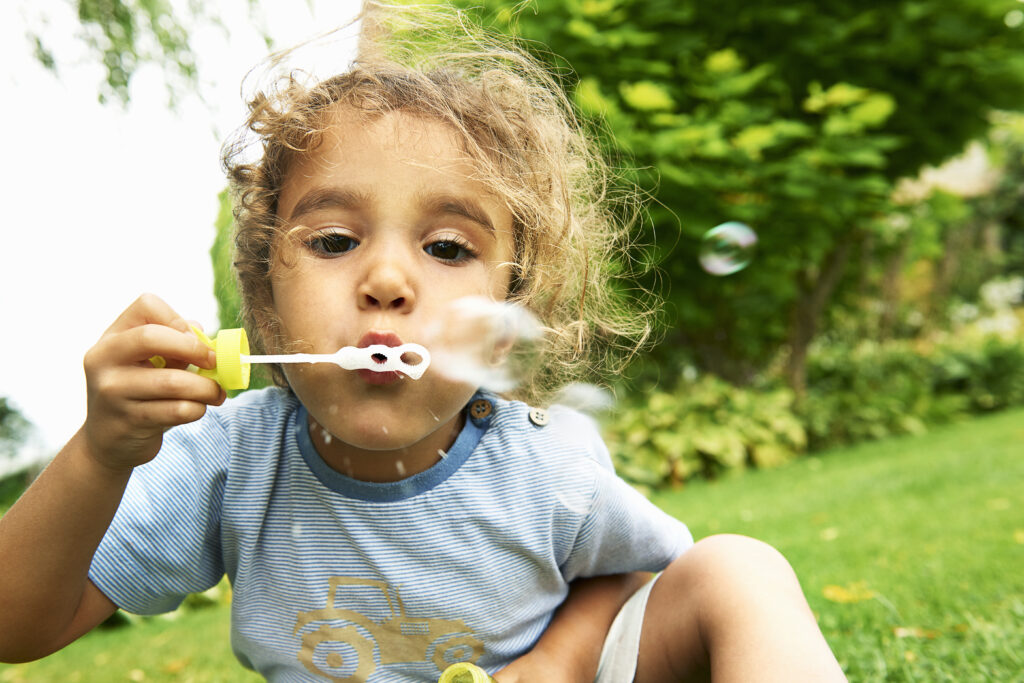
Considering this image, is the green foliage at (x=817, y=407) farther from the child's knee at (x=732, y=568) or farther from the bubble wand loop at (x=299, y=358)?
the bubble wand loop at (x=299, y=358)

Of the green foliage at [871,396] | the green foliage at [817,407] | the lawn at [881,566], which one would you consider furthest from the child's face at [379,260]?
the green foliage at [871,396]

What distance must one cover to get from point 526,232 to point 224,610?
2983 mm

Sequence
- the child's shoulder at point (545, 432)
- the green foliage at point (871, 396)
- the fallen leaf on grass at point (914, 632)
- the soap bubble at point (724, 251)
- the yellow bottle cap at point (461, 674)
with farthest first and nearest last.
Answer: the green foliage at point (871, 396) → the soap bubble at point (724, 251) → the fallen leaf on grass at point (914, 632) → the child's shoulder at point (545, 432) → the yellow bottle cap at point (461, 674)

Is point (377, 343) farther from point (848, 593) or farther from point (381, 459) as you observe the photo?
point (848, 593)

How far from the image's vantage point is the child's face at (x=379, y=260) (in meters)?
1.06

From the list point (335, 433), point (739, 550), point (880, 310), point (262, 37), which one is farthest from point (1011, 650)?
point (880, 310)

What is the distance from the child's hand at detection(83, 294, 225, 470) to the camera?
2.96 feet

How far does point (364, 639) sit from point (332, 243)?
0.60 meters

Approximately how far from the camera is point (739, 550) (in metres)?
1.19

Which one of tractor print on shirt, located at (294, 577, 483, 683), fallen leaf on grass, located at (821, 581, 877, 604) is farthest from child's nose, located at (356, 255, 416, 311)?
fallen leaf on grass, located at (821, 581, 877, 604)

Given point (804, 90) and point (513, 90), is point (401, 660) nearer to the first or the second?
point (513, 90)

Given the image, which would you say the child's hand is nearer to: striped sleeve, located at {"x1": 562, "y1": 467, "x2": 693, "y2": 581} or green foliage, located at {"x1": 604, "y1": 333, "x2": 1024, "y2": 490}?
striped sleeve, located at {"x1": 562, "y1": 467, "x2": 693, "y2": 581}

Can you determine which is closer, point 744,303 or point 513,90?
point 513,90

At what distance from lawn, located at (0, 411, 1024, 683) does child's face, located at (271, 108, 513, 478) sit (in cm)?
104
